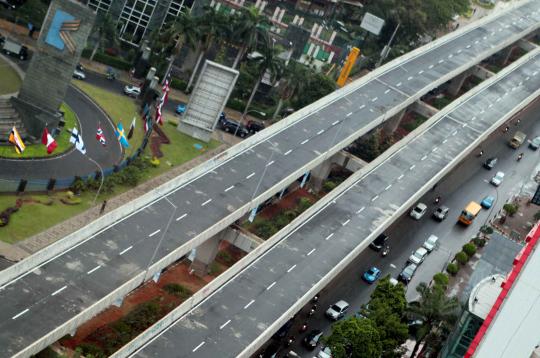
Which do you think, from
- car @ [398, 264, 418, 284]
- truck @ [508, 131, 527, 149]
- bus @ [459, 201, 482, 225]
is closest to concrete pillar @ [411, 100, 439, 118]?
truck @ [508, 131, 527, 149]

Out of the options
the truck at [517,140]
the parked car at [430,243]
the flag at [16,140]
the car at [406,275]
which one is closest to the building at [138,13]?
the truck at [517,140]

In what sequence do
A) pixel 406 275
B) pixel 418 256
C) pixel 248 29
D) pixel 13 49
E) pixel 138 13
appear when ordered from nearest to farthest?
1. pixel 406 275
2. pixel 418 256
3. pixel 13 49
4. pixel 248 29
5. pixel 138 13

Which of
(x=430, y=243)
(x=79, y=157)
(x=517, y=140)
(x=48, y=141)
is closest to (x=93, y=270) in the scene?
(x=48, y=141)

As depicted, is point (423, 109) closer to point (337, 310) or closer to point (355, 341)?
point (337, 310)

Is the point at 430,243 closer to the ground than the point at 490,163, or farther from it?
closer to the ground

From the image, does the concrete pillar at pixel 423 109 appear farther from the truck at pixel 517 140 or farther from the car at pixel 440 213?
the car at pixel 440 213

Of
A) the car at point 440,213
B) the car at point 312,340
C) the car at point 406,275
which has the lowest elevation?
the car at point 312,340

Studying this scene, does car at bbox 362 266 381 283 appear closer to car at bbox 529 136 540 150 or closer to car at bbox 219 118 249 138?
car at bbox 219 118 249 138
